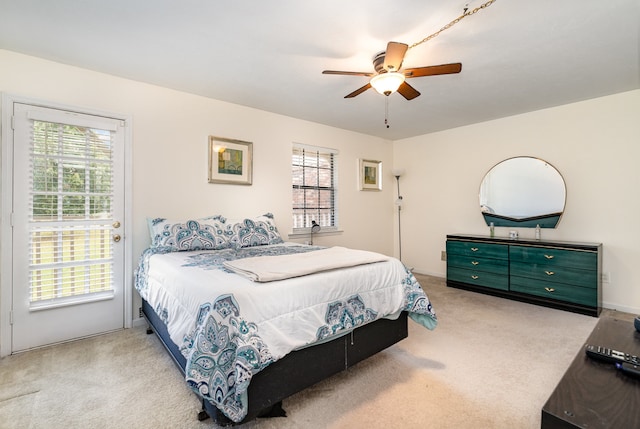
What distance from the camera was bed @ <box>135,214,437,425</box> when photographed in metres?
1.30

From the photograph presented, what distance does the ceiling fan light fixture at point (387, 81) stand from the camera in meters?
2.15

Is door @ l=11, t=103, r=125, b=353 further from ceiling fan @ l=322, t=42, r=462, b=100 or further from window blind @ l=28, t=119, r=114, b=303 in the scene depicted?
ceiling fan @ l=322, t=42, r=462, b=100

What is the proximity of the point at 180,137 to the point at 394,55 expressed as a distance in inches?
93.7

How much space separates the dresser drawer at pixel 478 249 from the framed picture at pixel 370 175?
1602 mm

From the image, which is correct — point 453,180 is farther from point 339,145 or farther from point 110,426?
point 110,426

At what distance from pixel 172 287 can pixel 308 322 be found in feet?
3.00

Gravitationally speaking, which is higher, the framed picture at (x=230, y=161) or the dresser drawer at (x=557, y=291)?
the framed picture at (x=230, y=161)

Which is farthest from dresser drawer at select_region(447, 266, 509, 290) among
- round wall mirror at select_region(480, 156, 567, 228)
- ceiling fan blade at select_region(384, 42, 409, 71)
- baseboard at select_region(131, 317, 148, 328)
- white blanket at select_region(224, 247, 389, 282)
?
baseboard at select_region(131, 317, 148, 328)

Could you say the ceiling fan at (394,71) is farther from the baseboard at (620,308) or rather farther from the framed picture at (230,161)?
Answer: the baseboard at (620,308)

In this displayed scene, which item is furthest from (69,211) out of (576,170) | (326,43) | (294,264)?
(576,170)

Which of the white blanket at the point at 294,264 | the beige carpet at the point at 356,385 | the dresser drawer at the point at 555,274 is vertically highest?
the white blanket at the point at 294,264

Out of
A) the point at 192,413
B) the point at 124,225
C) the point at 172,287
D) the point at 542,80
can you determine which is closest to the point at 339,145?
the point at 542,80

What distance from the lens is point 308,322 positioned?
160 centimetres

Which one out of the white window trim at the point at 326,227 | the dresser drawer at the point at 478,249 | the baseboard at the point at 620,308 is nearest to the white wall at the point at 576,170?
the baseboard at the point at 620,308
